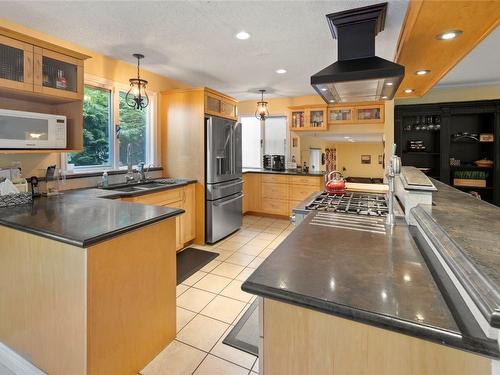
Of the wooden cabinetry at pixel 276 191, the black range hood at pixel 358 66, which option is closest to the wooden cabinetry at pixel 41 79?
the black range hood at pixel 358 66

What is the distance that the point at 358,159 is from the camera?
902 cm

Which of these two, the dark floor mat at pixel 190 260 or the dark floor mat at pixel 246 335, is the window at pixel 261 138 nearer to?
the dark floor mat at pixel 190 260

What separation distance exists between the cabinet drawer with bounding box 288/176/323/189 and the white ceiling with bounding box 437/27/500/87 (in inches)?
91.7

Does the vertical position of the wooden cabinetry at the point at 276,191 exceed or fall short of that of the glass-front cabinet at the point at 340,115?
it falls short

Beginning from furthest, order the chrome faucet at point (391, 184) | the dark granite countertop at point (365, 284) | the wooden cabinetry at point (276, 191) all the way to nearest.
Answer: the wooden cabinetry at point (276, 191)
the chrome faucet at point (391, 184)
the dark granite countertop at point (365, 284)

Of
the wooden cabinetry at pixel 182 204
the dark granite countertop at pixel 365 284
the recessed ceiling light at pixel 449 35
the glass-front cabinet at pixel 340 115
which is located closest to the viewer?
the dark granite countertop at pixel 365 284

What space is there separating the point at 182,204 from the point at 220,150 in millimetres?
947

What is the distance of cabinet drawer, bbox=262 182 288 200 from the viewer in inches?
211

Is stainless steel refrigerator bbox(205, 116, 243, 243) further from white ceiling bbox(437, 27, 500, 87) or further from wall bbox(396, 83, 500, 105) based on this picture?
wall bbox(396, 83, 500, 105)

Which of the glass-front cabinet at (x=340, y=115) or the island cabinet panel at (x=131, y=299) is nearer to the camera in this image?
the island cabinet panel at (x=131, y=299)

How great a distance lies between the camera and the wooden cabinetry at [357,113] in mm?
4781

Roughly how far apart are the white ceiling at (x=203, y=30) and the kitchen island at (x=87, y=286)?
5.31 feet

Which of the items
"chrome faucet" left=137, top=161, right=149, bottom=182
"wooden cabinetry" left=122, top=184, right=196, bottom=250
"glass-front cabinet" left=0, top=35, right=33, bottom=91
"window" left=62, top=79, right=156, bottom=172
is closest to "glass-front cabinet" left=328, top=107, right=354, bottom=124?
"wooden cabinetry" left=122, top=184, right=196, bottom=250

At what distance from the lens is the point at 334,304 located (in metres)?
0.84
